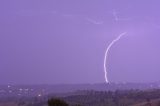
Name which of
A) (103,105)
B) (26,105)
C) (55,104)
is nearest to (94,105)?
(103,105)

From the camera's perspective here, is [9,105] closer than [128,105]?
No

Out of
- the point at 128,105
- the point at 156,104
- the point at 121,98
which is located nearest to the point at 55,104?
the point at 156,104

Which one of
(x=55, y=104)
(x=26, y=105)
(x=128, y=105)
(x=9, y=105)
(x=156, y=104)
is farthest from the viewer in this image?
(x=9, y=105)

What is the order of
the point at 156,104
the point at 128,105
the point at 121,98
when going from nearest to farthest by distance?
1. the point at 156,104
2. the point at 128,105
3. the point at 121,98

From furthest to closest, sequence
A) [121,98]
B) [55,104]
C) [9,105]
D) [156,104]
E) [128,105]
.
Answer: [9,105]
[121,98]
[128,105]
[156,104]
[55,104]

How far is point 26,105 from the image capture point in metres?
114

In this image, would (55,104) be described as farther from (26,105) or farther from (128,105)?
(26,105)

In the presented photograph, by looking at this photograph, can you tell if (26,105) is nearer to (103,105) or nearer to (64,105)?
(103,105)

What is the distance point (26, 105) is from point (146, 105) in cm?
4485

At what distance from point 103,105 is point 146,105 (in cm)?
1536

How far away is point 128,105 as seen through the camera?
86812mm

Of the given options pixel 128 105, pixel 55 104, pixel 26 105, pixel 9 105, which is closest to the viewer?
pixel 55 104

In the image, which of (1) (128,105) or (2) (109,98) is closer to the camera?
(1) (128,105)

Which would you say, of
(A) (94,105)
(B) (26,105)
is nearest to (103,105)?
(A) (94,105)
